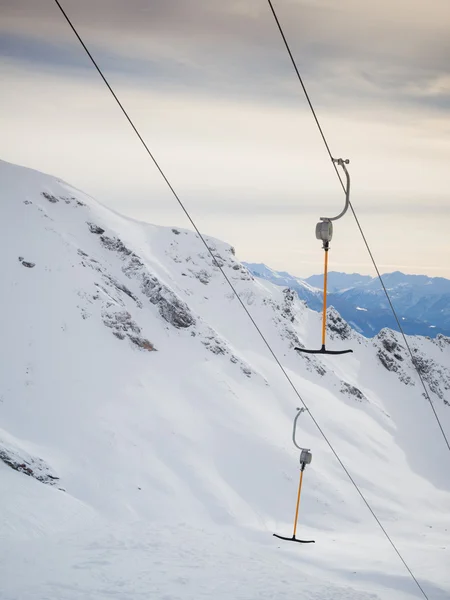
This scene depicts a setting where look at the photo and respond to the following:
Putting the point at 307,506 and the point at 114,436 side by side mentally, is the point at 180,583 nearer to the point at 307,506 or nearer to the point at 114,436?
the point at 114,436

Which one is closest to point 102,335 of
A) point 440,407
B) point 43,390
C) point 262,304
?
point 43,390

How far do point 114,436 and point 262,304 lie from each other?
149 ft

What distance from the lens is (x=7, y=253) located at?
5519cm

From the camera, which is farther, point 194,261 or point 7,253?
point 194,261

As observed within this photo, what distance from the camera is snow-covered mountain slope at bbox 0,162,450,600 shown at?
18.2 m

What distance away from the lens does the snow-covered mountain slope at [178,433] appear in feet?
59.6

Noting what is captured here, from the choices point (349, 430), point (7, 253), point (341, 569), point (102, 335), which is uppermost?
point (7, 253)

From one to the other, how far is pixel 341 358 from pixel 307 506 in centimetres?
4407

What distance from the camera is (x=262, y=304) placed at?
85.1 m

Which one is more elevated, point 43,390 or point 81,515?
point 43,390

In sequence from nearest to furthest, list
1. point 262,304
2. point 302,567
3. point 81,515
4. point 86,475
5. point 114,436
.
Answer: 1. point 81,515
2. point 302,567
3. point 86,475
4. point 114,436
5. point 262,304

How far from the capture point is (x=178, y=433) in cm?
4756

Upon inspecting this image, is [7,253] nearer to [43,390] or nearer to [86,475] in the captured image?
[43,390]

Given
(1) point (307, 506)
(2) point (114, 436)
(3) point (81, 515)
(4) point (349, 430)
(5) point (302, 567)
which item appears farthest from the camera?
(4) point (349, 430)
